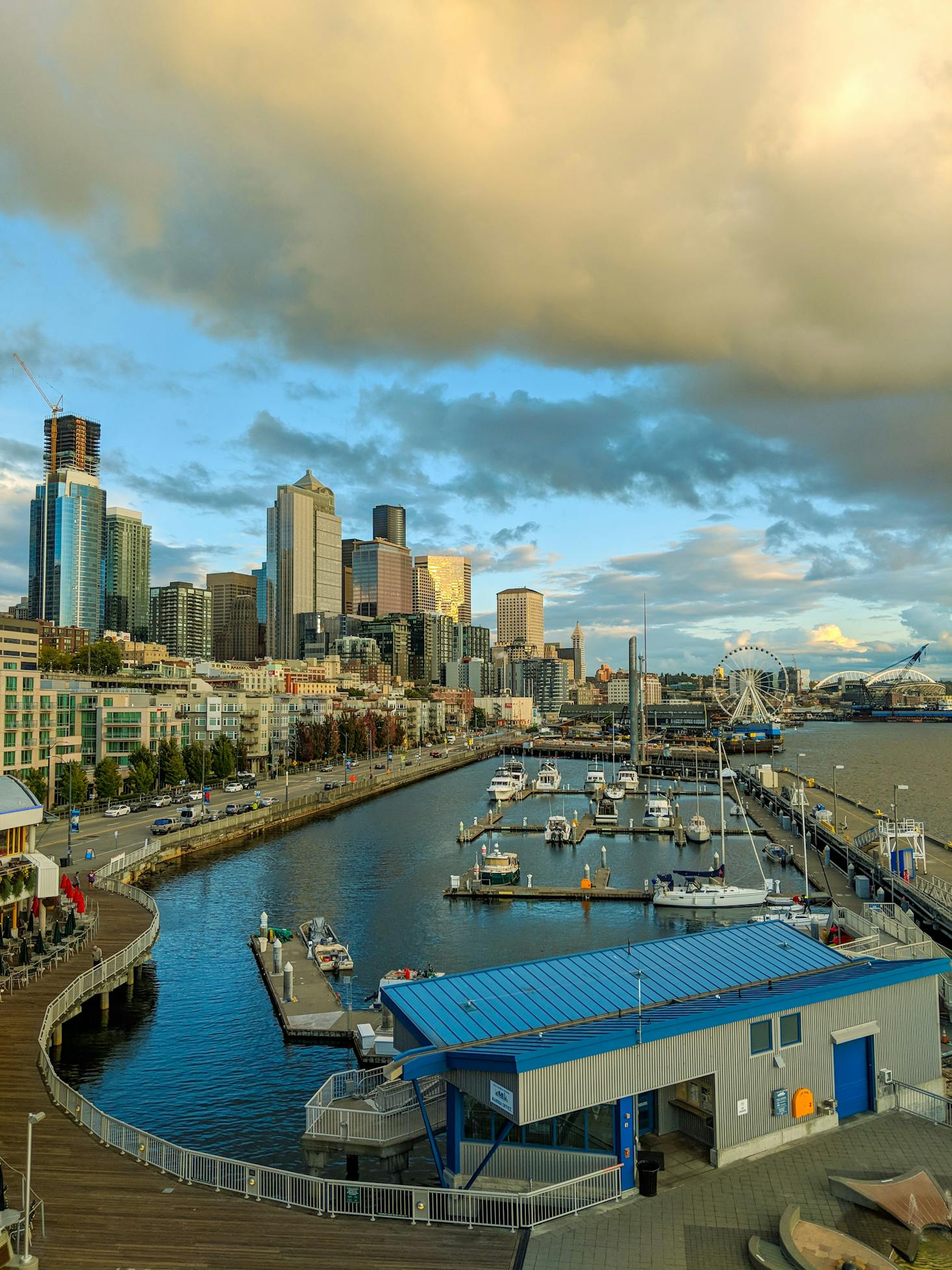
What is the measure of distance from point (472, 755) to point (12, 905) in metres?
132

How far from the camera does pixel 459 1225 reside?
47.6ft

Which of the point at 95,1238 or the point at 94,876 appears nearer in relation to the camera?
the point at 95,1238

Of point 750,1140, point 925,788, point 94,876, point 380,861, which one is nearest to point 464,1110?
point 750,1140

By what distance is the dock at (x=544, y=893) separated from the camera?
175 feet

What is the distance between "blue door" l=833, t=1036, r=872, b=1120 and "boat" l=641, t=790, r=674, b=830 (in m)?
62.2

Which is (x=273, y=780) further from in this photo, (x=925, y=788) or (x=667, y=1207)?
(x=667, y=1207)

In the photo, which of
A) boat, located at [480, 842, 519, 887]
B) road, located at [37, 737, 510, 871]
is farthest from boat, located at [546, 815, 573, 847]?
road, located at [37, 737, 510, 871]

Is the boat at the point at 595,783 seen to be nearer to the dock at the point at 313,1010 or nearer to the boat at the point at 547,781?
the boat at the point at 547,781

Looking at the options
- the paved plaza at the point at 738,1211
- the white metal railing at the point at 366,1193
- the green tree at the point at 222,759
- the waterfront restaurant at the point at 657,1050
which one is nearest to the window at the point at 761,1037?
the waterfront restaurant at the point at 657,1050

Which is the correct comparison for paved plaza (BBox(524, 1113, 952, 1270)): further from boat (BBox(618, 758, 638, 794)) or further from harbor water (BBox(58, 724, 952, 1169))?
boat (BBox(618, 758, 638, 794))

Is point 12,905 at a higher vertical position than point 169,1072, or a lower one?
higher

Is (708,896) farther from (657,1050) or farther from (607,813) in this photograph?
(657,1050)

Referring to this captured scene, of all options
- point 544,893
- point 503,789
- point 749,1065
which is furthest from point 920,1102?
point 503,789

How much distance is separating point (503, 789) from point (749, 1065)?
8423 centimetres
